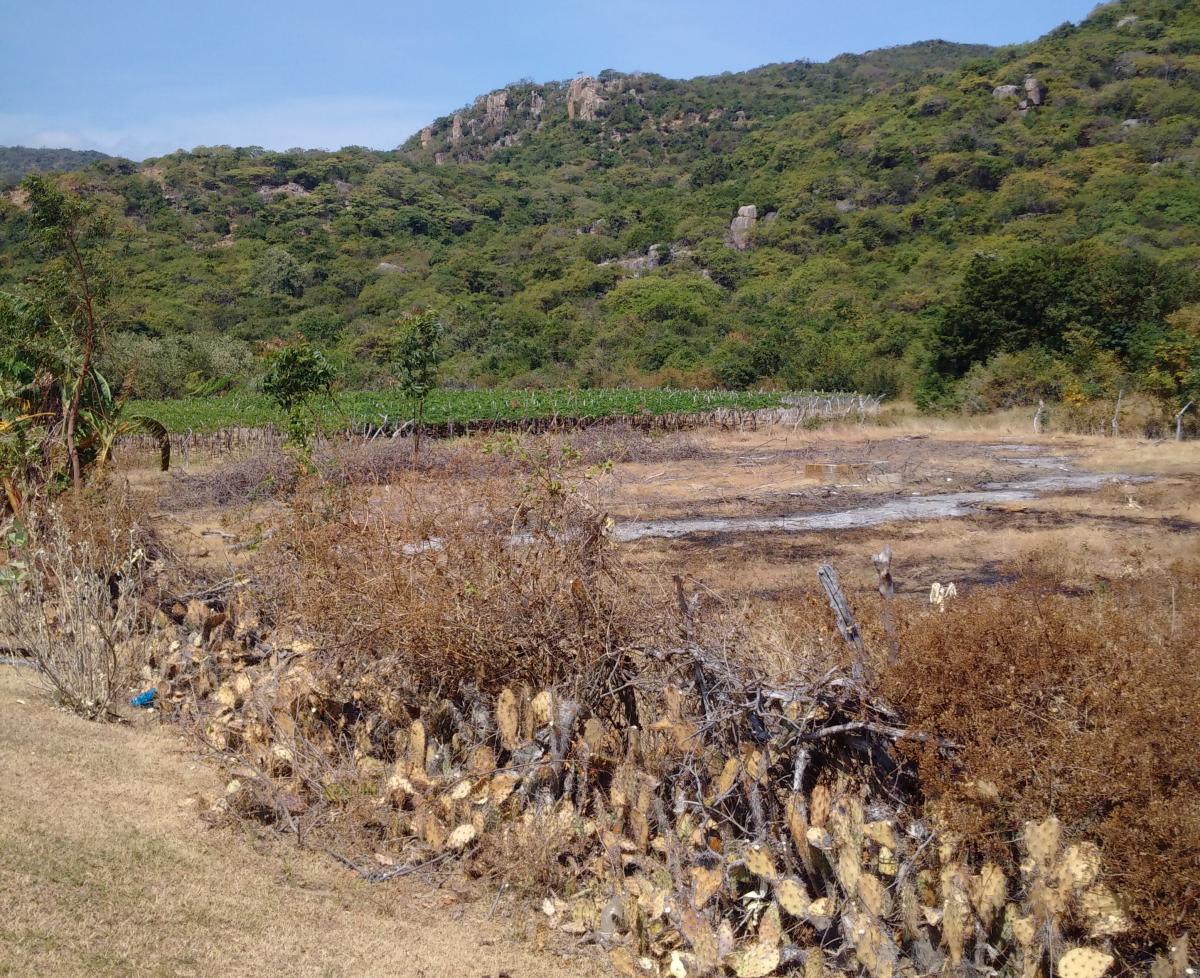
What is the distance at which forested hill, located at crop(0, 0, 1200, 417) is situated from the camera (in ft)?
124

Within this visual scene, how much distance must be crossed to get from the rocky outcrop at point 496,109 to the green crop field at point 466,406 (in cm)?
11282

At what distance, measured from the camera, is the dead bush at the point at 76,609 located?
688 cm

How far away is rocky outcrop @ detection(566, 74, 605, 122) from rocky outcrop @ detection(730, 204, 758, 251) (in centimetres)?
5840

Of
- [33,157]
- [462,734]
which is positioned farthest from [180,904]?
[33,157]

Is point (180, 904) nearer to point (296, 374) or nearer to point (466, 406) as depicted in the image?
point (296, 374)

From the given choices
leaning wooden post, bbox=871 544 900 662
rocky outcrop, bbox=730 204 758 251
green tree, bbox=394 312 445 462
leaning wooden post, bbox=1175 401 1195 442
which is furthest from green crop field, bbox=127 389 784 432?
rocky outcrop, bbox=730 204 758 251

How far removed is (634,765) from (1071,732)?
219cm

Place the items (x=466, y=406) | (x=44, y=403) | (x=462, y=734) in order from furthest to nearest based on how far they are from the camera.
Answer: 1. (x=466, y=406)
2. (x=44, y=403)
3. (x=462, y=734)

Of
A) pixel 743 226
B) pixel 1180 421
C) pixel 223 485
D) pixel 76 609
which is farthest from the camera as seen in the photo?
pixel 743 226

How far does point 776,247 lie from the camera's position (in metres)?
68.7

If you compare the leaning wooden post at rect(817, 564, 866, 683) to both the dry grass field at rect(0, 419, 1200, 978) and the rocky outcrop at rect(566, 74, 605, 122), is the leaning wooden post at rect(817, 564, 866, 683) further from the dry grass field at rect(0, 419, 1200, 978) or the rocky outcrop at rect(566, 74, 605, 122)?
the rocky outcrop at rect(566, 74, 605, 122)

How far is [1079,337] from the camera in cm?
3444

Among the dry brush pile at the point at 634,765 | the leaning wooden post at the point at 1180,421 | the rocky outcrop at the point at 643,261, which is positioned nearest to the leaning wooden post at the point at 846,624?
the dry brush pile at the point at 634,765

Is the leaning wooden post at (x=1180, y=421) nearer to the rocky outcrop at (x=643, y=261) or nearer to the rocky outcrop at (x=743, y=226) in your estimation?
the rocky outcrop at (x=743, y=226)
